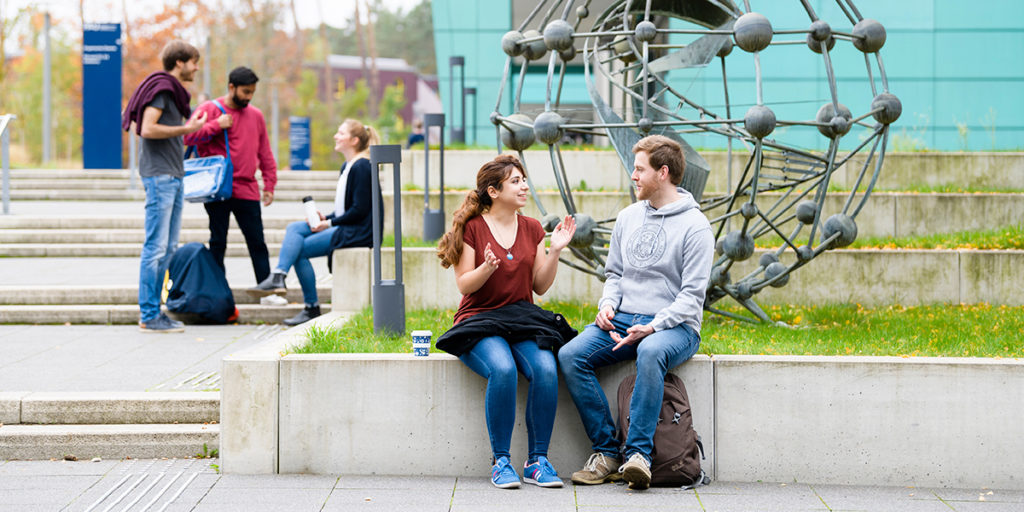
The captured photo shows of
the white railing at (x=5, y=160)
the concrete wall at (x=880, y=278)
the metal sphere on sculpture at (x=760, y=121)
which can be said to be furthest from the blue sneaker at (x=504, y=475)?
the white railing at (x=5, y=160)

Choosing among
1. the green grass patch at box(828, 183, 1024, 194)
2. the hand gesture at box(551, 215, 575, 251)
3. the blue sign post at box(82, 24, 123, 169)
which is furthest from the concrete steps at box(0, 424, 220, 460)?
the blue sign post at box(82, 24, 123, 169)

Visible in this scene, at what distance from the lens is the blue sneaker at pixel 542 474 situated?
14.6 ft

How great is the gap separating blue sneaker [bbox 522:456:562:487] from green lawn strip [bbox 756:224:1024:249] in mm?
3882

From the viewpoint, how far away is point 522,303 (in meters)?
4.92

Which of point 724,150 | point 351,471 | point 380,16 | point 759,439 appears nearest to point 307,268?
point 351,471

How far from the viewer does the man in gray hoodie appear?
175 inches

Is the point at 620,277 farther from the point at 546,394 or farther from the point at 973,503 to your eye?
the point at 973,503

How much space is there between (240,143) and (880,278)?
498cm

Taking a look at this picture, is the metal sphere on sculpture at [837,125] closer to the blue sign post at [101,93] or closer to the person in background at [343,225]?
the person in background at [343,225]

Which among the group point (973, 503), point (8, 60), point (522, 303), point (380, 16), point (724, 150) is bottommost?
point (973, 503)

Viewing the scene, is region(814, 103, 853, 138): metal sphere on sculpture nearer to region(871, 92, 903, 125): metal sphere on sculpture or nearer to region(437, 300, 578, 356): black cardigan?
region(871, 92, 903, 125): metal sphere on sculpture

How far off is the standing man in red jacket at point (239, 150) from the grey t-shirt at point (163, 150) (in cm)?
46

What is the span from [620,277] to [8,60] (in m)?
48.3

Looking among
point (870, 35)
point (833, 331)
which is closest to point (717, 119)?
point (870, 35)
